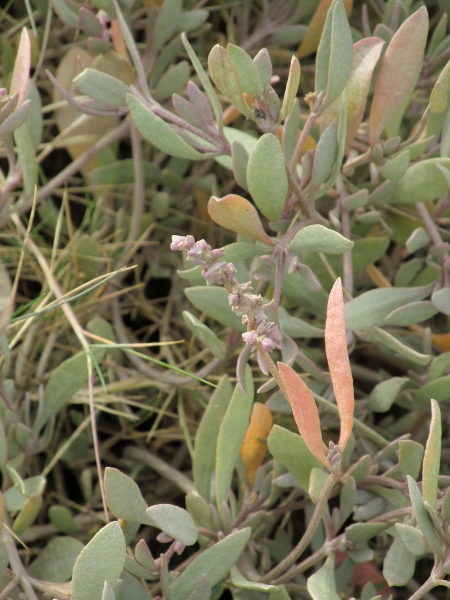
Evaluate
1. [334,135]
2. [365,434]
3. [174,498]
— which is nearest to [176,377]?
[174,498]

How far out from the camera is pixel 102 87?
74cm

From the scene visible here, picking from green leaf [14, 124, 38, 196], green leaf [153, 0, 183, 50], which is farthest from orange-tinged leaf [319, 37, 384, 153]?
green leaf [14, 124, 38, 196]

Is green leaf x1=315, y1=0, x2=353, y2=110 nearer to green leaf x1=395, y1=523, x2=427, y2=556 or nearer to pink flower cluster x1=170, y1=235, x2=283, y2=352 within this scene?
pink flower cluster x1=170, y1=235, x2=283, y2=352

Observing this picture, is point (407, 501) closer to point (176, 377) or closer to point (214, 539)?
point (214, 539)

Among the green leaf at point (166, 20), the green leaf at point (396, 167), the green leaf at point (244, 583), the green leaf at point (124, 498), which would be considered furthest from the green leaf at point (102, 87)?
the green leaf at point (244, 583)

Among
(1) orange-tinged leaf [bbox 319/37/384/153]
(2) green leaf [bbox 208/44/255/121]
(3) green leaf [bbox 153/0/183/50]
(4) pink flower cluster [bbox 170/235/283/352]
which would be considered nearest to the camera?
(4) pink flower cluster [bbox 170/235/283/352]

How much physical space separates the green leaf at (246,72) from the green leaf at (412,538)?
382 mm

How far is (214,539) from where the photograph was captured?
2.39ft

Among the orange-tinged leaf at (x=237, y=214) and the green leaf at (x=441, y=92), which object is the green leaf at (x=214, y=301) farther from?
the green leaf at (x=441, y=92)

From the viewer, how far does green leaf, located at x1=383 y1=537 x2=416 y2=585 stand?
0.65 m

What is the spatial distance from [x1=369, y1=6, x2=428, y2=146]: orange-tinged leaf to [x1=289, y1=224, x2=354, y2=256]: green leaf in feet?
0.55

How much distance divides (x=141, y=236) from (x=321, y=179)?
1.26ft

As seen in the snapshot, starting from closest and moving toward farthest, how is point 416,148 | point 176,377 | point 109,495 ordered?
1. point 109,495
2. point 416,148
3. point 176,377

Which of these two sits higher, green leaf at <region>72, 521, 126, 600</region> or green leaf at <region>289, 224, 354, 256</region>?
green leaf at <region>289, 224, 354, 256</region>
